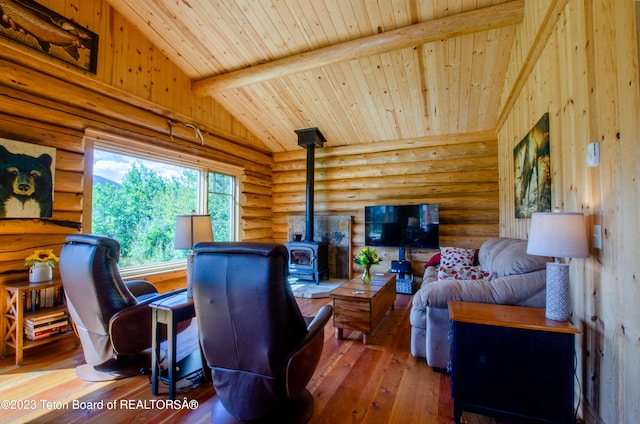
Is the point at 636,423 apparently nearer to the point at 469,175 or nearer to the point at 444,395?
the point at 444,395

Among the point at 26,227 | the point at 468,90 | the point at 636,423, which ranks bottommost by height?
the point at 636,423

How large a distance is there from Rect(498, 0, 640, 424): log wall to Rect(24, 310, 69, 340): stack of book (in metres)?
4.12

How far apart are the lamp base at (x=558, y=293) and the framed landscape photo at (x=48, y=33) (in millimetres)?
4650

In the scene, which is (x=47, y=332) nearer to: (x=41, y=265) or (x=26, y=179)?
(x=41, y=265)

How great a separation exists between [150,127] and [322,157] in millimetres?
3260

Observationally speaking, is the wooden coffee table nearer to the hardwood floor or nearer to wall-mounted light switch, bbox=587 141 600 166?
the hardwood floor

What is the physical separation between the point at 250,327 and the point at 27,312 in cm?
257

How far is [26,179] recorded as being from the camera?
282 cm

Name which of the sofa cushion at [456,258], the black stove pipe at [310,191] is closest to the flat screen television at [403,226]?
the sofa cushion at [456,258]

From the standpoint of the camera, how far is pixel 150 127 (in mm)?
4023

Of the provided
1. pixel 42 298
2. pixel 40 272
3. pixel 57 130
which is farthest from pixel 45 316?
pixel 57 130

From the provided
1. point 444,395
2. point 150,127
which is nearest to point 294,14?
point 150,127

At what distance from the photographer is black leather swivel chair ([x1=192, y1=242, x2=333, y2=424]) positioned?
4.70 feet

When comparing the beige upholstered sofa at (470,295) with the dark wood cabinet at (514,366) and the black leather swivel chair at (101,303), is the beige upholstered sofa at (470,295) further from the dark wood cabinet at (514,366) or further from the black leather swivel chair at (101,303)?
the black leather swivel chair at (101,303)
